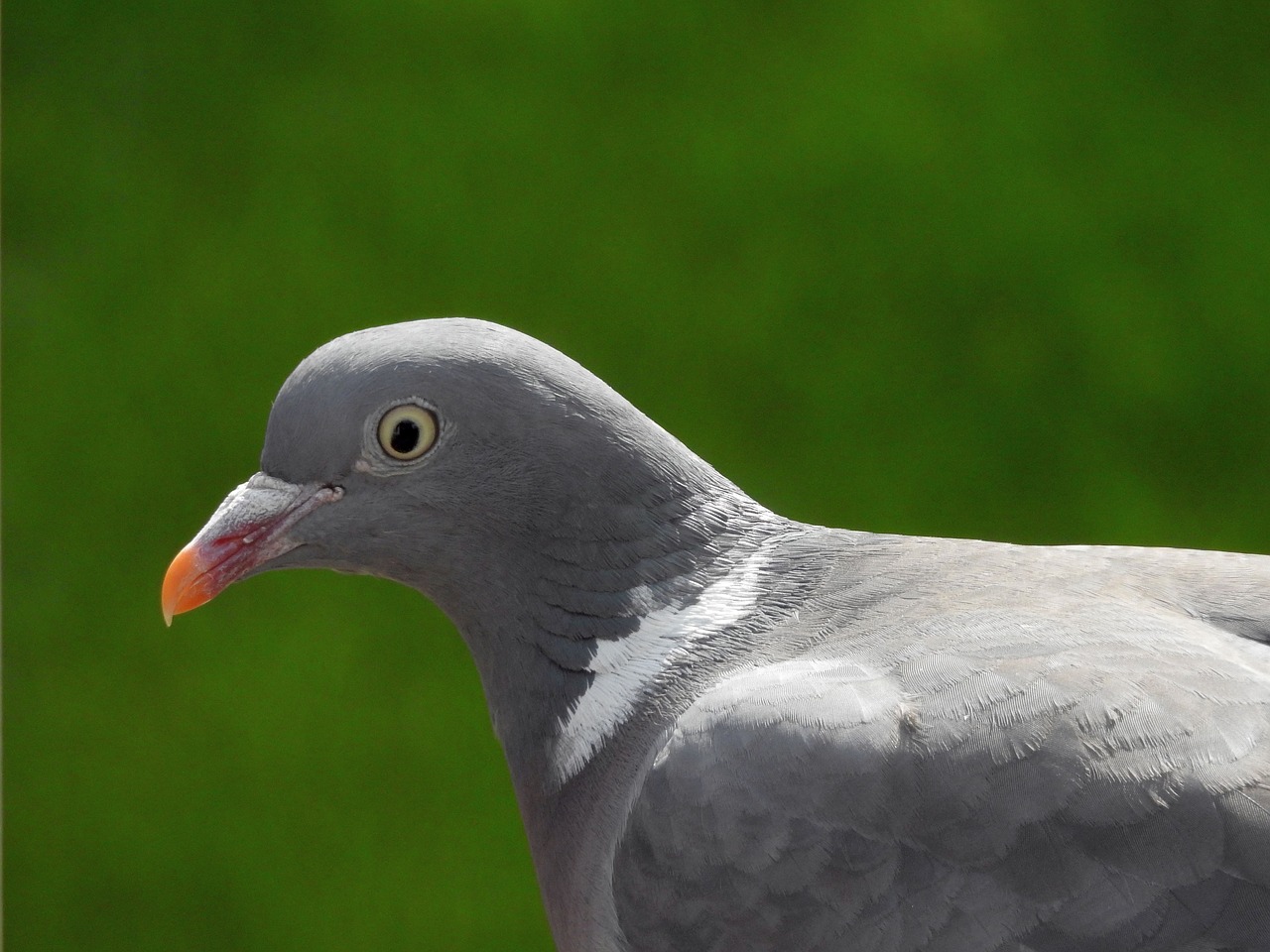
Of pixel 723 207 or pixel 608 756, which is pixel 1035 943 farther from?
pixel 723 207

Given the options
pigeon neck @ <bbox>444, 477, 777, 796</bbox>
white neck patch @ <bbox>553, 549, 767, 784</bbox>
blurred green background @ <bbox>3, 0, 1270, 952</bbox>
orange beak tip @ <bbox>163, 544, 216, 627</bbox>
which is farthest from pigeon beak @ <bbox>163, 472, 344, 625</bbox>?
blurred green background @ <bbox>3, 0, 1270, 952</bbox>

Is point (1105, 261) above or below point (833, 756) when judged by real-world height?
above

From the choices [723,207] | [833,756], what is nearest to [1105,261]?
[723,207]

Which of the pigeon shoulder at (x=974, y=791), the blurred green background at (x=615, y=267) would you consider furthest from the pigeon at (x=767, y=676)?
the blurred green background at (x=615, y=267)

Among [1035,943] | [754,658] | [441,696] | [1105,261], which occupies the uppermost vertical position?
[1105,261]

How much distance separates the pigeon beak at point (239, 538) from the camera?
3.60 ft

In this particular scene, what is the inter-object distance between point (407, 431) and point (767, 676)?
1.08ft

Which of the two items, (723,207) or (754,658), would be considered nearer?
(754,658)

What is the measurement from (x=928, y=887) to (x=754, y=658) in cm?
21

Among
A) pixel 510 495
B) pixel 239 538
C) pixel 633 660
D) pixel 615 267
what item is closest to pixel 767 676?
pixel 633 660

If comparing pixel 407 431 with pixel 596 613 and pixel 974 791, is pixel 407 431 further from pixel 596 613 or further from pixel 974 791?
pixel 974 791

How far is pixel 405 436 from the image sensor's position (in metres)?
1.09

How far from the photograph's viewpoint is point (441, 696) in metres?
2.58

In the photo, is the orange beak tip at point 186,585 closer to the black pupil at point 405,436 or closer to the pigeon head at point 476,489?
the pigeon head at point 476,489
